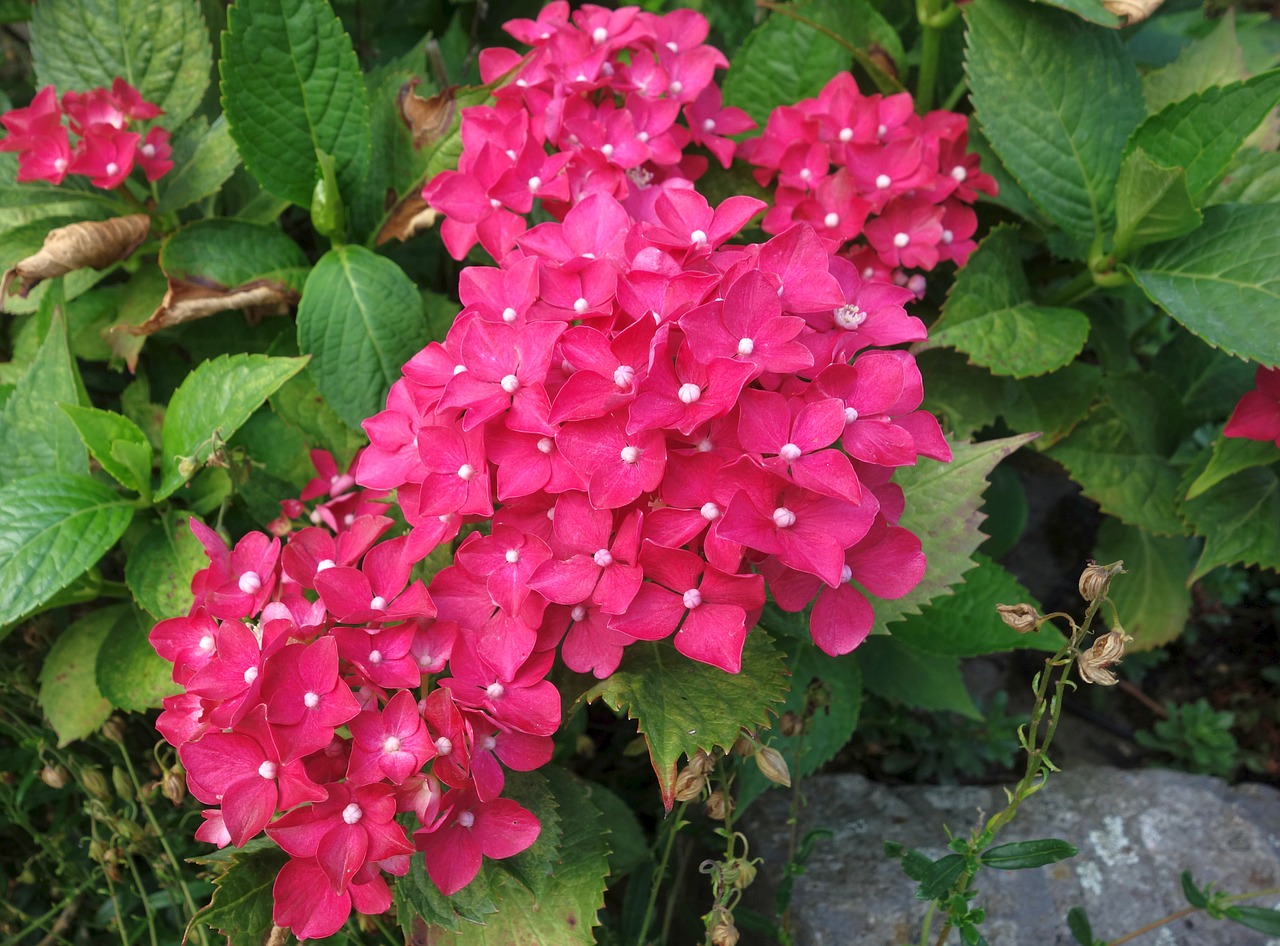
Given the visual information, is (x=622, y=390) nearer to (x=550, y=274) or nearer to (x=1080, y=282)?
(x=550, y=274)

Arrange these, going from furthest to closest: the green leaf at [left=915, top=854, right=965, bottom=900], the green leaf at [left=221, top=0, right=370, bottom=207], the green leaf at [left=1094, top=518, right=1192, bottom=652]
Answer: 1. the green leaf at [left=1094, top=518, right=1192, bottom=652]
2. the green leaf at [left=221, top=0, right=370, bottom=207]
3. the green leaf at [left=915, top=854, right=965, bottom=900]

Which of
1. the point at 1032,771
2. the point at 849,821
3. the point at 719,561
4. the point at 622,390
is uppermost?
the point at 622,390

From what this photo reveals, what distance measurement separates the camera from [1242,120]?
1.37 m

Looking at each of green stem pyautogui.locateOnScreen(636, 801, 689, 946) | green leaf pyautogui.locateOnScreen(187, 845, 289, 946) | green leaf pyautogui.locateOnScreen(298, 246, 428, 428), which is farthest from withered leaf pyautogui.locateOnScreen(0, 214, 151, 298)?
green stem pyautogui.locateOnScreen(636, 801, 689, 946)

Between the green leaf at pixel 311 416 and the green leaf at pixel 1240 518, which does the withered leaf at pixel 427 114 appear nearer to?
the green leaf at pixel 311 416

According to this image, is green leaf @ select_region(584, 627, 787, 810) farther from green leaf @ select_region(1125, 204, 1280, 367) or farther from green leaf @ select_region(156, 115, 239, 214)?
green leaf @ select_region(156, 115, 239, 214)

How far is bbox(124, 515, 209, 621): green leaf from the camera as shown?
1287mm

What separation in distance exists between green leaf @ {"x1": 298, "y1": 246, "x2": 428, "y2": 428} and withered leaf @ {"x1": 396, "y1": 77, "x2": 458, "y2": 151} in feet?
0.86

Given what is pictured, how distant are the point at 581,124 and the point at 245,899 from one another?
1014mm

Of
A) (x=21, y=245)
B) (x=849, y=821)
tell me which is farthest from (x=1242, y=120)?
(x=21, y=245)

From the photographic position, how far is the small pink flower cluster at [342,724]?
36.2 inches

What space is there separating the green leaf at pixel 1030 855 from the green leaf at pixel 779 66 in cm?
122

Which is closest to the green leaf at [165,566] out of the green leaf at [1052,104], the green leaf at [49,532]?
the green leaf at [49,532]

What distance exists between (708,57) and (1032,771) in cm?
108
